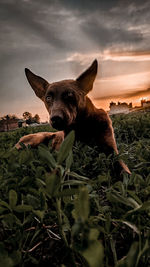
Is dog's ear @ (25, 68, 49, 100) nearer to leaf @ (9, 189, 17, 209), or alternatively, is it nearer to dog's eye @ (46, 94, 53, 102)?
dog's eye @ (46, 94, 53, 102)

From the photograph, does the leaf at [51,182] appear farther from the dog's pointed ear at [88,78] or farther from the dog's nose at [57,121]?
the dog's pointed ear at [88,78]

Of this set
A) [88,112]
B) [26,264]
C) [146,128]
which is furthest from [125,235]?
[146,128]

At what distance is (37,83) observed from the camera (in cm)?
394

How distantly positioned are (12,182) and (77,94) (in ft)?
7.98

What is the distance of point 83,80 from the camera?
3531mm

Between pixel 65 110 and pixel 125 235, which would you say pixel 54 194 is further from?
pixel 65 110

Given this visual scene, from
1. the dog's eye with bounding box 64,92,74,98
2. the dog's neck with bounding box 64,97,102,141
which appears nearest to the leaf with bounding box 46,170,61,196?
the dog's neck with bounding box 64,97,102,141

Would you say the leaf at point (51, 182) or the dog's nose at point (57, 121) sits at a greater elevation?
the dog's nose at point (57, 121)

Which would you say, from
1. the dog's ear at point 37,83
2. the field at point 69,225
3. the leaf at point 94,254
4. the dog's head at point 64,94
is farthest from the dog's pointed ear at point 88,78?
the leaf at point 94,254

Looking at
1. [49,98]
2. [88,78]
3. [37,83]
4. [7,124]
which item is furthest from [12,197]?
[7,124]

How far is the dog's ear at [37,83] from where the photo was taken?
153 inches

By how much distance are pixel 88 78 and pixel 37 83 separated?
115 cm

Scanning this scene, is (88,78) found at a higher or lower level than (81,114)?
higher

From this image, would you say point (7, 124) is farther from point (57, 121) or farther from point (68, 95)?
point (57, 121)
